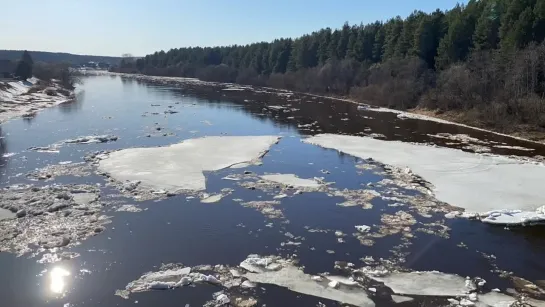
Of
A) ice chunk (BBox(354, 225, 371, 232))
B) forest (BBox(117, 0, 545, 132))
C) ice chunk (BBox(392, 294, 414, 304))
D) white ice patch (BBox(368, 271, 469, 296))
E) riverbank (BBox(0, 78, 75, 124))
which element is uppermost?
forest (BBox(117, 0, 545, 132))

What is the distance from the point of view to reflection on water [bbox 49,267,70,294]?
10.5m

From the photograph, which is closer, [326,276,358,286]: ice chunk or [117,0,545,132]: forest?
[326,276,358,286]: ice chunk

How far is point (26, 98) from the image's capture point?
57781 mm

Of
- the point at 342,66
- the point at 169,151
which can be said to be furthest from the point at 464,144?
the point at 342,66

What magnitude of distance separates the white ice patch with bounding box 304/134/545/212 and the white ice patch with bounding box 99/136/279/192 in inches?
253

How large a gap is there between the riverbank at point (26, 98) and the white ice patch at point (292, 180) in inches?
1138

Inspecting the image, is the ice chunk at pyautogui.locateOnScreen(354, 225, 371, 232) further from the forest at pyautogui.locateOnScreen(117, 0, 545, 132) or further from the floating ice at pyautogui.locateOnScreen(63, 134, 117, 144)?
the forest at pyautogui.locateOnScreen(117, 0, 545, 132)

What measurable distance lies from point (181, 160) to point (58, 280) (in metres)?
13.0

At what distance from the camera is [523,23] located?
46562 millimetres

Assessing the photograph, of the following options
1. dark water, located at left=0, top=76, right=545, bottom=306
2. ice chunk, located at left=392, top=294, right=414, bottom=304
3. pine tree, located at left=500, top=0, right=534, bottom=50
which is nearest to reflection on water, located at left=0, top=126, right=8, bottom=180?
dark water, located at left=0, top=76, right=545, bottom=306

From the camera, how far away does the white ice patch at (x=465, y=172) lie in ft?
59.4

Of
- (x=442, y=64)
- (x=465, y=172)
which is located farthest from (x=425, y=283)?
(x=442, y=64)

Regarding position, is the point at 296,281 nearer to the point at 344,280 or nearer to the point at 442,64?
the point at 344,280

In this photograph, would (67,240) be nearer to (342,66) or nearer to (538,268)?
(538,268)
